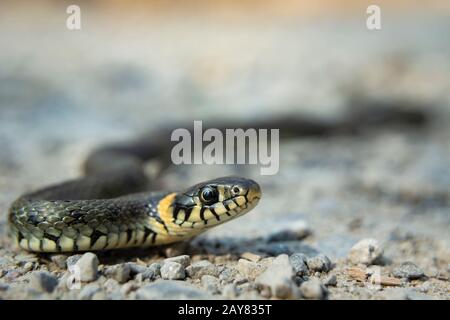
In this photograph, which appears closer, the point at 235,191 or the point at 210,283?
the point at 210,283

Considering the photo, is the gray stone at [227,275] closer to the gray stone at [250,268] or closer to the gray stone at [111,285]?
the gray stone at [250,268]

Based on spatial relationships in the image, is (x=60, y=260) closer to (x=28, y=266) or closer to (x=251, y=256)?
(x=28, y=266)

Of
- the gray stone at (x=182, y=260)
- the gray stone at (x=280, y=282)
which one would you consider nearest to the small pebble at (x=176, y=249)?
the gray stone at (x=182, y=260)

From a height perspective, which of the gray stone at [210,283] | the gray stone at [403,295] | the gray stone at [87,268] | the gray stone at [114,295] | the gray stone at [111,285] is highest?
the gray stone at [87,268]

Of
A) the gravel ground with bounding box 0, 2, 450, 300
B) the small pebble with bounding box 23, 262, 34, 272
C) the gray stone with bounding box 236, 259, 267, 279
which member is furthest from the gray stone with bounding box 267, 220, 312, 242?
the small pebble with bounding box 23, 262, 34, 272

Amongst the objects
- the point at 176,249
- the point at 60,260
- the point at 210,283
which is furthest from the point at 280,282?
the point at 60,260

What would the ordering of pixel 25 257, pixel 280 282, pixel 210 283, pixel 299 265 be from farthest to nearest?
pixel 25 257 → pixel 299 265 → pixel 210 283 → pixel 280 282
